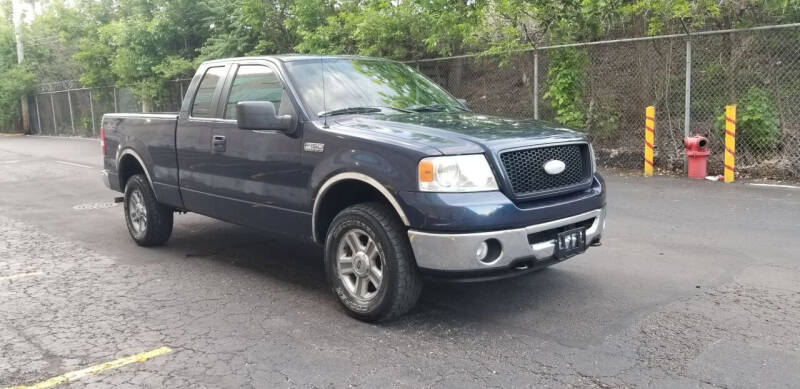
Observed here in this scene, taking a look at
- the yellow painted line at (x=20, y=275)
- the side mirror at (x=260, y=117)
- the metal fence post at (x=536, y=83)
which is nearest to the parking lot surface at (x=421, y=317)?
the yellow painted line at (x=20, y=275)

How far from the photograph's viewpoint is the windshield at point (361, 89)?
5.20 metres

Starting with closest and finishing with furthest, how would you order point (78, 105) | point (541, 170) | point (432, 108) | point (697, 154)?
point (541, 170)
point (432, 108)
point (697, 154)
point (78, 105)

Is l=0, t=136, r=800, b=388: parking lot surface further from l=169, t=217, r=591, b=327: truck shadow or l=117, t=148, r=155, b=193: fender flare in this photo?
l=117, t=148, r=155, b=193: fender flare

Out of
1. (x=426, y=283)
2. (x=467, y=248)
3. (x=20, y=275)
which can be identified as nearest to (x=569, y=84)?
(x=426, y=283)

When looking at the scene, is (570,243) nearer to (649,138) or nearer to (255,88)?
(255,88)

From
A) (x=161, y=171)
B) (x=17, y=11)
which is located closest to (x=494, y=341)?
(x=161, y=171)

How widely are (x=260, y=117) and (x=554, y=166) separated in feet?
6.75

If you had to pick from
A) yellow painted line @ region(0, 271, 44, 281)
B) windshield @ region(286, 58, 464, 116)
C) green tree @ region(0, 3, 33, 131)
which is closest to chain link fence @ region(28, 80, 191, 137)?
green tree @ region(0, 3, 33, 131)

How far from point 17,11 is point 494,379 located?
35746mm

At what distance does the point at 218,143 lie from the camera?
5688 millimetres

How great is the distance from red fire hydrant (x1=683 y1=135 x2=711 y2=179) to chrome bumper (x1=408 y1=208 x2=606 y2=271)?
7.34m

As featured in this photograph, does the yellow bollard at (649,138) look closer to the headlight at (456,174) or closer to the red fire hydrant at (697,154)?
the red fire hydrant at (697,154)

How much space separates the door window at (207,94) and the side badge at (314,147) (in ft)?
4.76

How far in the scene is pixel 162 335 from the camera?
4484 mm
